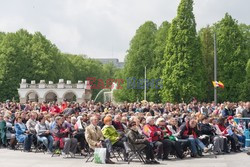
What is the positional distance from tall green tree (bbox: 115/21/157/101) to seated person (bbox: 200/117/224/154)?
136ft

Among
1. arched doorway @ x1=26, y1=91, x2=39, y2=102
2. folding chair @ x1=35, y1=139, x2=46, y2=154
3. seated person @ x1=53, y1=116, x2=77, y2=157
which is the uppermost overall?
arched doorway @ x1=26, y1=91, x2=39, y2=102

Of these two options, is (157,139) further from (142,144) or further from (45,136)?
(45,136)

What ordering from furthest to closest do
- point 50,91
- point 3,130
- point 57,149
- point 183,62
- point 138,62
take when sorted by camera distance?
point 50,91 < point 138,62 < point 183,62 < point 3,130 < point 57,149

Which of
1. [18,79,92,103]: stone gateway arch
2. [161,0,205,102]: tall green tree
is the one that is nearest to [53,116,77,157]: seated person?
[161,0,205,102]: tall green tree

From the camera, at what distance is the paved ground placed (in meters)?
14.4

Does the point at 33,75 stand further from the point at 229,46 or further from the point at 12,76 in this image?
the point at 229,46

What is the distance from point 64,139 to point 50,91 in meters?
53.6

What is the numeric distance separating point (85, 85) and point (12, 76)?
35.9 ft

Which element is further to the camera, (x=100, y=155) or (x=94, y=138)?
(x=94, y=138)

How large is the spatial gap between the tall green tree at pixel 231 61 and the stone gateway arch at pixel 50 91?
25.0m

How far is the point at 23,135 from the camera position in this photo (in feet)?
60.8

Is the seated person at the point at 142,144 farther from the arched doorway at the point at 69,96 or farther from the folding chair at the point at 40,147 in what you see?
the arched doorway at the point at 69,96

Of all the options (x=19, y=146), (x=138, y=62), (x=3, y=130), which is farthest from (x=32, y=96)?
(x=3, y=130)

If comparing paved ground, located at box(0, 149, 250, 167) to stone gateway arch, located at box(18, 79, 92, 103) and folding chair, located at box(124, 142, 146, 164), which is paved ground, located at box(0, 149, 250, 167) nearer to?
folding chair, located at box(124, 142, 146, 164)
